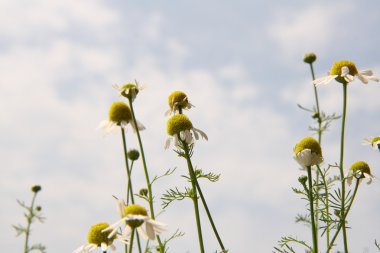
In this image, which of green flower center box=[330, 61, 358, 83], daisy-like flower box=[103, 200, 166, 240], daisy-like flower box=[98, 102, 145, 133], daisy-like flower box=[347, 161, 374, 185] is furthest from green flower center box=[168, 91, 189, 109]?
daisy-like flower box=[103, 200, 166, 240]

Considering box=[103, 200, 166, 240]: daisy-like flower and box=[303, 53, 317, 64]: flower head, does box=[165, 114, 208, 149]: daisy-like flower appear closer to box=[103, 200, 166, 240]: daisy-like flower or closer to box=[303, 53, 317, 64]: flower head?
box=[103, 200, 166, 240]: daisy-like flower

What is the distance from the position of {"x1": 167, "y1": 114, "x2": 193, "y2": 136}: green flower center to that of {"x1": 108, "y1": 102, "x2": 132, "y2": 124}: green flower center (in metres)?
0.31

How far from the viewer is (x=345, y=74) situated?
2684 millimetres

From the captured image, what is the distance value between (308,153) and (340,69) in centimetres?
69

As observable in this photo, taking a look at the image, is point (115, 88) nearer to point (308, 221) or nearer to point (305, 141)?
point (305, 141)

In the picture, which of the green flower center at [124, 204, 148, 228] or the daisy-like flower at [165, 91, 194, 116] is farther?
the daisy-like flower at [165, 91, 194, 116]

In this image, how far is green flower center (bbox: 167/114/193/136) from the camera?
255 cm

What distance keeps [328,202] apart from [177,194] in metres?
0.80

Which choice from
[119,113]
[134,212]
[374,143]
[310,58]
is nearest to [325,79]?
[374,143]

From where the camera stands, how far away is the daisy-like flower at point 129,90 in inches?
101

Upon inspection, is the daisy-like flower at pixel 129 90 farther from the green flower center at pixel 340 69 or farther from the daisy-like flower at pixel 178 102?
the green flower center at pixel 340 69

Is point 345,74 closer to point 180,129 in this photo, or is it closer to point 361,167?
point 361,167

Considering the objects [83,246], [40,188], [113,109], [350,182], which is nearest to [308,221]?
[350,182]

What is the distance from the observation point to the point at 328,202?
2.50 meters
